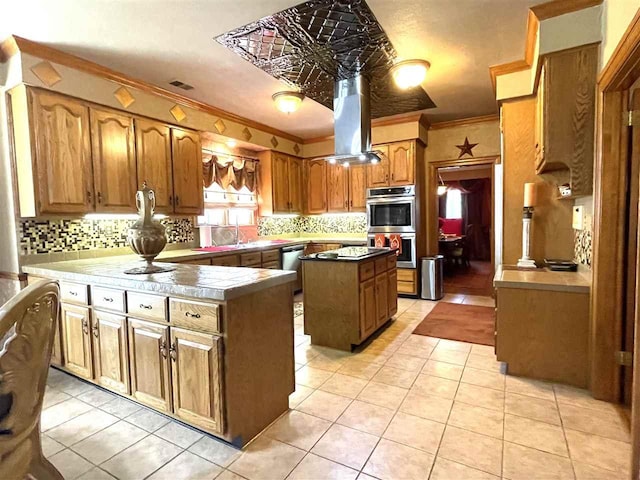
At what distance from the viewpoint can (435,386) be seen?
2426 mm

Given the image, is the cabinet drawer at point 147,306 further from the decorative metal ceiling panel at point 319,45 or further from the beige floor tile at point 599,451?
the beige floor tile at point 599,451

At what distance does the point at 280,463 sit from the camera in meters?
1.68

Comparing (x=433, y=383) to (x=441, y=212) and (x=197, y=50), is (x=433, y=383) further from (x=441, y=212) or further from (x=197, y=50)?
(x=441, y=212)

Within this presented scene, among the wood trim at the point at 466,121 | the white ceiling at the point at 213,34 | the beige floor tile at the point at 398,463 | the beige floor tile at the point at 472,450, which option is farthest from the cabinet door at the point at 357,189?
the beige floor tile at the point at 398,463

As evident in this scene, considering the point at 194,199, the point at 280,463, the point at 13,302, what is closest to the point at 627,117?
the point at 280,463

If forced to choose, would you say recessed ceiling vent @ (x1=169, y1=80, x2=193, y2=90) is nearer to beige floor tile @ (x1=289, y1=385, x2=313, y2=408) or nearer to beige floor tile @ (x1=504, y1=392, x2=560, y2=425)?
beige floor tile @ (x1=289, y1=385, x2=313, y2=408)

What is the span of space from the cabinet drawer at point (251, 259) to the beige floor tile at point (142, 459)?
8.44ft

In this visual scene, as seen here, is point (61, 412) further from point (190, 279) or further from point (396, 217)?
point (396, 217)

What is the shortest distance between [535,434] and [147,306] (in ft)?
Result: 7.51

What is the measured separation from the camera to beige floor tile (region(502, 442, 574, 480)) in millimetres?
1562

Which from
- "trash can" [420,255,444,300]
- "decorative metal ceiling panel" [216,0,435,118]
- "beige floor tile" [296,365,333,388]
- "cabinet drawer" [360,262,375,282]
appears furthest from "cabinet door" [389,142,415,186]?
"beige floor tile" [296,365,333,388]

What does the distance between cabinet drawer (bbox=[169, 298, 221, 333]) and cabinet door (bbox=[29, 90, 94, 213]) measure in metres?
1.84

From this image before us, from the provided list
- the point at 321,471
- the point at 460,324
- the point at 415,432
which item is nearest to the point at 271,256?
the point at 460,324

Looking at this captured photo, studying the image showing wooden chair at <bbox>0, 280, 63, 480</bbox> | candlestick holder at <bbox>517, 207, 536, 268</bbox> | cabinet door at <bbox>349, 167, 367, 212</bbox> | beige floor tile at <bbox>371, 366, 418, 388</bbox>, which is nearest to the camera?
wooden chair at <bbox>0, 280, 63, 480</bbox>
